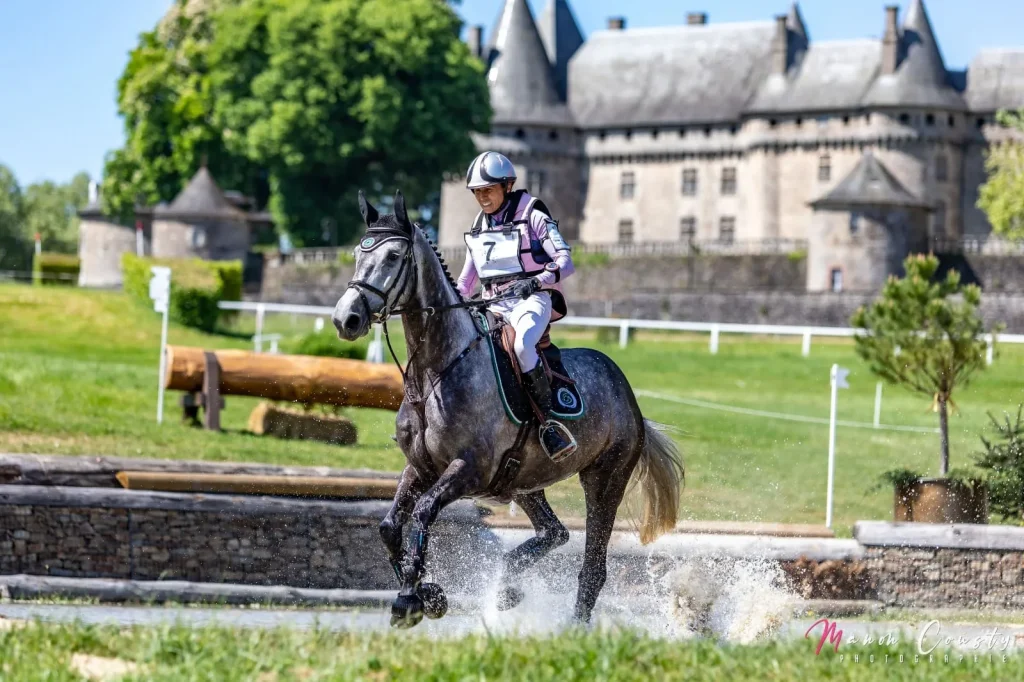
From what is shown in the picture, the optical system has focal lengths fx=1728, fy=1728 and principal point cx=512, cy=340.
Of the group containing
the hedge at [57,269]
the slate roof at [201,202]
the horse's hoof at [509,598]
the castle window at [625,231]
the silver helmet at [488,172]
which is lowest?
the horse's hoof at [509,598]

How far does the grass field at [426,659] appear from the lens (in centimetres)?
817

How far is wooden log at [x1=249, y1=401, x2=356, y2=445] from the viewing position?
2395 centimetres

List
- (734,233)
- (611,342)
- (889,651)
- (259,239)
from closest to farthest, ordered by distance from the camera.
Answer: (889,651)
(611,342)
(259,239)
(734,233)

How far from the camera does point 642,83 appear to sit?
100812 millimetres

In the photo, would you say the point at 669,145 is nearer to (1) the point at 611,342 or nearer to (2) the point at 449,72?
(2) the point at 449,72

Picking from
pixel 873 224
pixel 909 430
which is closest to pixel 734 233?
pixel 873 224

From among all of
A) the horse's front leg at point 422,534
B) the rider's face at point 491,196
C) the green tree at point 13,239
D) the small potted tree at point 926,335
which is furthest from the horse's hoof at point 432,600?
the green tree at point 13,239

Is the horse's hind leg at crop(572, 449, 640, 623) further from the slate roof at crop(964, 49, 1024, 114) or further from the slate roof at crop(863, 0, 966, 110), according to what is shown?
the slate roof at crop(964, 49, 1024, 114)

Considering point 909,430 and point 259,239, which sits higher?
point 259,239

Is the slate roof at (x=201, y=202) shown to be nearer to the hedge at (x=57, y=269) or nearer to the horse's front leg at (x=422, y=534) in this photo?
the hedge at (x=57, y=269)

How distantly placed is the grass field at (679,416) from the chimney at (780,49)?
1943 inches

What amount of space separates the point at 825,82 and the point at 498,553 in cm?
8340

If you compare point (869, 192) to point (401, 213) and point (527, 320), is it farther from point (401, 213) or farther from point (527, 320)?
point (401, 213)

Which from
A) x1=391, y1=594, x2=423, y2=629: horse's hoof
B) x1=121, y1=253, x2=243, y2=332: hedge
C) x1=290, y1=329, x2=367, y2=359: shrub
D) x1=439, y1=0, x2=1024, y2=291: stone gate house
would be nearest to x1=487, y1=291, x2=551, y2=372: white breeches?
x1=391, y1=594, x2=423, y2=629: horse's hoof
